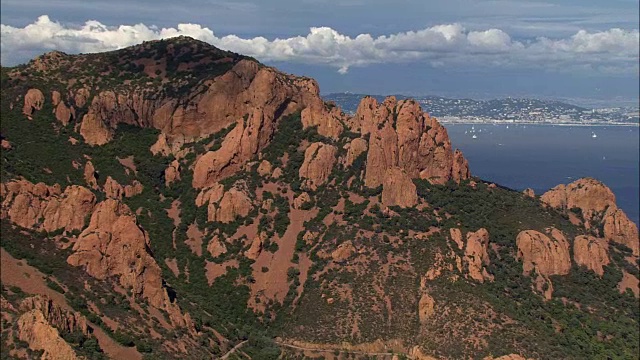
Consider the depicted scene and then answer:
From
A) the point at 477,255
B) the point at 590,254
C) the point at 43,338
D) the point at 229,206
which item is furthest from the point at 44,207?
the point at 590,254

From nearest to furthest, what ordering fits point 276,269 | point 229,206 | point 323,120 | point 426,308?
point 426,308 < point 276,269 < point 229,206 < point 323,120

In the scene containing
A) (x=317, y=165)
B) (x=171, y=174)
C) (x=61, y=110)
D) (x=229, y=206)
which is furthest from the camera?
(x=61, y=110)

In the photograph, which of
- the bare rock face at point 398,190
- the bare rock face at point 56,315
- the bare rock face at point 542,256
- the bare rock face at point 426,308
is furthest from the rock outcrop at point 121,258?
the bare rock face at point 542,256

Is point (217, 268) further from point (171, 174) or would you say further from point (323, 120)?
point (323, 120)

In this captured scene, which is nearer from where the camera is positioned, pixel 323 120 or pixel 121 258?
pixel 121 258

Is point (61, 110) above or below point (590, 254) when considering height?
above

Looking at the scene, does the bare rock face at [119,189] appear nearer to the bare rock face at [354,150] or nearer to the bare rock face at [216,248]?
the bare rock face at [216,248]

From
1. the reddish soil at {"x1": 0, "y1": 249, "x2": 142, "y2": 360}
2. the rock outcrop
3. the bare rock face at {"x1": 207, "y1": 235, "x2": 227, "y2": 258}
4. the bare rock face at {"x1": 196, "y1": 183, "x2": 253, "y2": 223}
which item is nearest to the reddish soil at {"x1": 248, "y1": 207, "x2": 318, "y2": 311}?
the bare rock face at {"x1": 207, "y1": 235, "x2": 227, "y2": 258}
